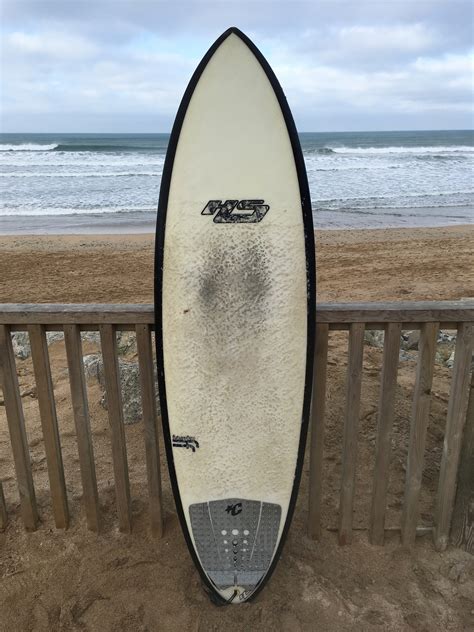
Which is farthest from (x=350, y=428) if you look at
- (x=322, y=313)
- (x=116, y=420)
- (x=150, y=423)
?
(x=116, y=420)

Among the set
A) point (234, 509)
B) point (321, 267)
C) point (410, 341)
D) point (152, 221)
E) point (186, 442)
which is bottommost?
point (152, 221)

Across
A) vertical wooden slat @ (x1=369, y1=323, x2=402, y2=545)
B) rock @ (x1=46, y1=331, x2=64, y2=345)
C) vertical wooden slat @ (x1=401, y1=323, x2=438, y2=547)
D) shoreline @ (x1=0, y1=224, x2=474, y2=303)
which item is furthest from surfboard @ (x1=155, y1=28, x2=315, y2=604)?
shoreline @ (x1=0, y1=224, x2=474, y2=303)

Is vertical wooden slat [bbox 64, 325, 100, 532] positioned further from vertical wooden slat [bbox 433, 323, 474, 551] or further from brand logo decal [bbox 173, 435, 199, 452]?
vertical wooden slat [bbox 433, 323, 474, 551]

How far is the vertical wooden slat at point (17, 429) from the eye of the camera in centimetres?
234

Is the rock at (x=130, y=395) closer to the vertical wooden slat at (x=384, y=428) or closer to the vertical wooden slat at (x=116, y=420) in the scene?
the vertical wooden slat at (x=116, y=420)

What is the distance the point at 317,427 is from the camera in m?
2.38

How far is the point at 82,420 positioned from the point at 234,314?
33.5 inches

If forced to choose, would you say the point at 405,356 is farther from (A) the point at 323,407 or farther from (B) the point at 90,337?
(B) the point at 90,337

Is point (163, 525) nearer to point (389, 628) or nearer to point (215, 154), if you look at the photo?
point (389, 628)

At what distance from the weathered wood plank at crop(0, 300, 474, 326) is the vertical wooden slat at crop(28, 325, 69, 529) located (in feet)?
0.27

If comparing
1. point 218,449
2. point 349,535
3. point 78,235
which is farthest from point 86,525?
point 78,235

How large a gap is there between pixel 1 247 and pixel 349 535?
9380 mm

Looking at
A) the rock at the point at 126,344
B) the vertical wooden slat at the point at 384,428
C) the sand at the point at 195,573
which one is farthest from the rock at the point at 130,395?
the vertical wooden slat at the point at 384,428

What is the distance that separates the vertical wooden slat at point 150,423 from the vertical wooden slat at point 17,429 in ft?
1.85
